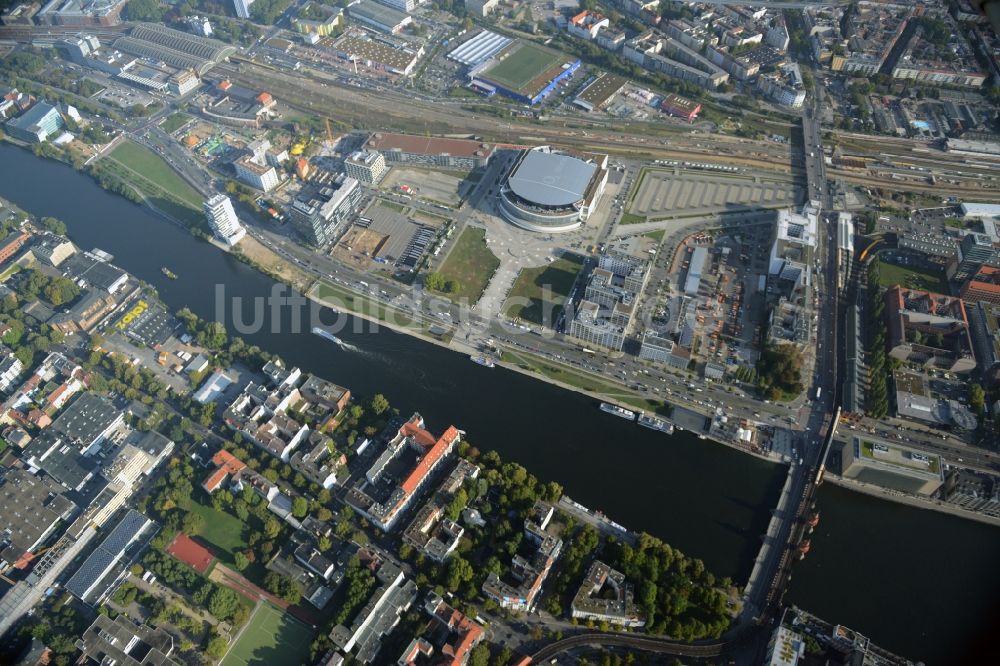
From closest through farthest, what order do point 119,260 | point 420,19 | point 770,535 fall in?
point 770,535
point 119,260
point 420,19

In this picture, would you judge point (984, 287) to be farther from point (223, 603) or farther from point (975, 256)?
point (223, 603)

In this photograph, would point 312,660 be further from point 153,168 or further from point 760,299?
point 153,168

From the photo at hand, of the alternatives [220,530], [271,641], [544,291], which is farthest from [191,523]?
[544,291]

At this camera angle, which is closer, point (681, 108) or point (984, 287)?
point (984, 287)

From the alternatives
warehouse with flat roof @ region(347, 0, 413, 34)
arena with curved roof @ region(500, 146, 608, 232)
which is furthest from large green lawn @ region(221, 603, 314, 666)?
warehouse with flat roof @ region(347, 0, 413, 34)

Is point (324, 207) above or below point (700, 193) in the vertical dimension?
below

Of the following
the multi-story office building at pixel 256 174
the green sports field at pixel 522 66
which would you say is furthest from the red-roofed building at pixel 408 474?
the green sports field at pixel 522 66

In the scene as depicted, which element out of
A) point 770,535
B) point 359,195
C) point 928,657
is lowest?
point 928,657

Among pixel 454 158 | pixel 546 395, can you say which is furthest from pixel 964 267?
pixel 454 158
